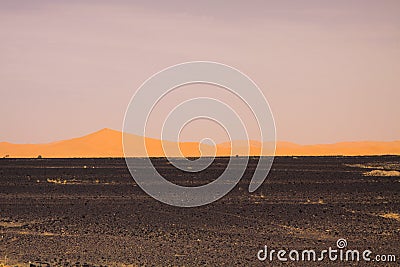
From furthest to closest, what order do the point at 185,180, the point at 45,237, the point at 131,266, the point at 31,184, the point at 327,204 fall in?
the point at 185,180, the point at 31,184, the point at 327,204, the point at 45,237, the point at 131,266

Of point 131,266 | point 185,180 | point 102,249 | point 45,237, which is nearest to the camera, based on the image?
point 131,266

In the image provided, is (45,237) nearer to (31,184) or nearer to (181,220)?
(181,220)

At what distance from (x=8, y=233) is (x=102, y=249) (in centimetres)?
469

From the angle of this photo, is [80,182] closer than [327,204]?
No

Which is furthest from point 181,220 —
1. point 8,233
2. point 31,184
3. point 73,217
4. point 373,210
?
point 31,184

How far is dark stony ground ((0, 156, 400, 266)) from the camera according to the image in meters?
16.7

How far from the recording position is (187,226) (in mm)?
22094

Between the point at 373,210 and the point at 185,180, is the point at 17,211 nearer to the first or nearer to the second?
the point at 373,210

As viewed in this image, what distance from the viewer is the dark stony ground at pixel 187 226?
16.7 metres

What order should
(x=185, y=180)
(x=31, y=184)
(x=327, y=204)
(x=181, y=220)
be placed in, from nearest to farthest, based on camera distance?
(x=181, y=220), (x=327, y=204), (x=31, y=184), (x=185, y=180)

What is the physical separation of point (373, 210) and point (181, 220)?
7.88 m

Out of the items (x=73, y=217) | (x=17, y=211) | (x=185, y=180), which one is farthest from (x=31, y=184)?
(x=73, y=217)

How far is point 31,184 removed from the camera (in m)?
42.7

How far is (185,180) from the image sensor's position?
46000 mm
